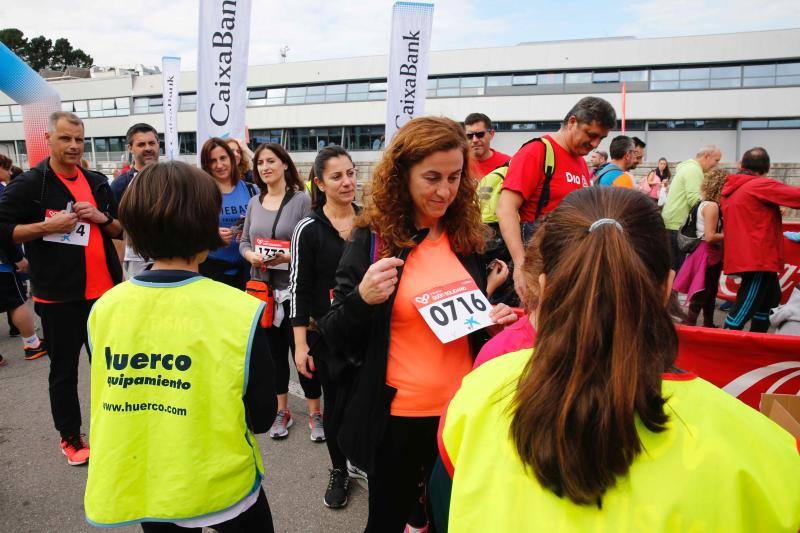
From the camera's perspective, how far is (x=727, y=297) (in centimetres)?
636

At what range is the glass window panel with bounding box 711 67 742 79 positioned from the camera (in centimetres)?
2844

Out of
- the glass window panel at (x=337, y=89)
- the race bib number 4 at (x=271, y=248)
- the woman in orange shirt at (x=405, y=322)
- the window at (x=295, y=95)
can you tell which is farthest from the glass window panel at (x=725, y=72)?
the woman in orange shirt at (x=405, y=322)

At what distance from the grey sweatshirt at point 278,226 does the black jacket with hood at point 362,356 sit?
1.65 meters

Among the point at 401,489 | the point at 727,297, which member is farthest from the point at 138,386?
the point at 727,297

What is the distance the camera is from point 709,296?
5355 millimetres

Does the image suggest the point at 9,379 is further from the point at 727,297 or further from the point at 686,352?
the point at 727,297

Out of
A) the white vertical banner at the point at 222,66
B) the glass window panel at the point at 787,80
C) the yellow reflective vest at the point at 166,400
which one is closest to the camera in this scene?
the yellow reflective vest at the point at 166,400

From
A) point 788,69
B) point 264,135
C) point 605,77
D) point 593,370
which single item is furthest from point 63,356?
point 264,135

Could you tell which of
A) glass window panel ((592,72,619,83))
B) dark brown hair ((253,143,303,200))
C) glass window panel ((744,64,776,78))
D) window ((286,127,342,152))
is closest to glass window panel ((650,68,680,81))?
glass window panel ((592,72,619,83))

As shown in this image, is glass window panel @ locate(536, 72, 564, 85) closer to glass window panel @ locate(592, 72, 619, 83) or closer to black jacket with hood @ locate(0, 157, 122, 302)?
glass window panel @ locate(592, 72, 619, 83)

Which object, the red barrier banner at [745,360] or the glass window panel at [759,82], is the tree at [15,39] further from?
the red barrier banner at [745,360]

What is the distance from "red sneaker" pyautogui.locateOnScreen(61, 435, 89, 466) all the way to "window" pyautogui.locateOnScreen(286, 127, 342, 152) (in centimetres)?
3449

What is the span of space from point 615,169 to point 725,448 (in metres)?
4.05

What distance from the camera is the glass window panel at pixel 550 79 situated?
Answer: 31422mm
